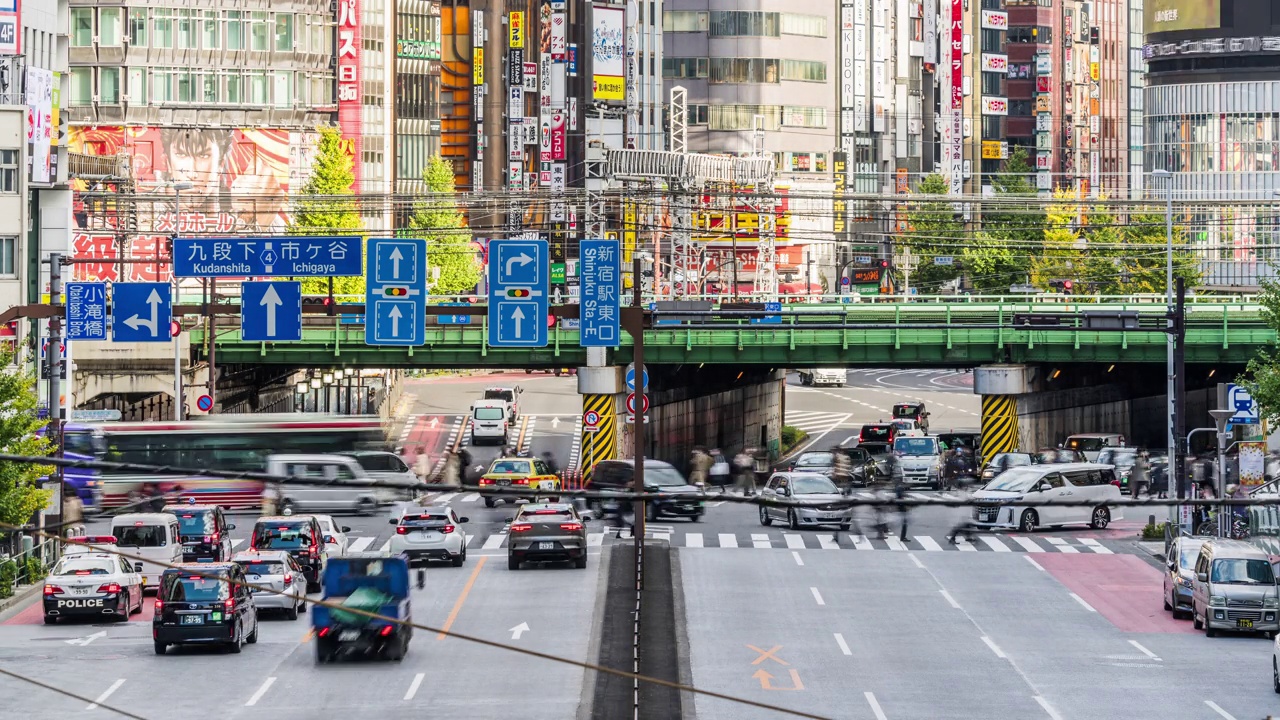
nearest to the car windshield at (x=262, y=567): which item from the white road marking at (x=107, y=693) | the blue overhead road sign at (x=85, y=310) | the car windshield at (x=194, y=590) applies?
the car windshield at (x=194, y=590)

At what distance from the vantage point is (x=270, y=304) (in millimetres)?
48719

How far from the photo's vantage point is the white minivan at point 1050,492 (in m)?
57.4

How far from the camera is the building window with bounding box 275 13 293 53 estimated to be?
124m

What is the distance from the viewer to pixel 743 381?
93500mm

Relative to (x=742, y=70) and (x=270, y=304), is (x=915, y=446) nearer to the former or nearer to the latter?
(x=270, y=304)

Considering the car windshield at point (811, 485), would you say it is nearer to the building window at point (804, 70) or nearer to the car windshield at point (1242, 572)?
the car windshield at point (1242, 572)

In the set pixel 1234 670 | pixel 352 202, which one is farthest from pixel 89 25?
pixel 1234 670

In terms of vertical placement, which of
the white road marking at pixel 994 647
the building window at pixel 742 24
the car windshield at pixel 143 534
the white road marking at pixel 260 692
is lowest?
the white road marking at pixel 994 647

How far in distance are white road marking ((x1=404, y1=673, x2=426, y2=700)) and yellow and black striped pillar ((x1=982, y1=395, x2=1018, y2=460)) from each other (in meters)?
46.5

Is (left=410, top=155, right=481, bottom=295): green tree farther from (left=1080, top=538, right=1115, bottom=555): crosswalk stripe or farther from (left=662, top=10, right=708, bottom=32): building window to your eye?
(left=1080, top=538, right=1115, bottom=555): crosswalk stripe

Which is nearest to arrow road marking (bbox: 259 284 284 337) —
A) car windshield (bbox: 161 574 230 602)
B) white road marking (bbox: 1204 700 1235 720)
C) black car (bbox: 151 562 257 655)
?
black car (bbox: 151 562 257 655)

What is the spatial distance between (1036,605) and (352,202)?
7819 cm

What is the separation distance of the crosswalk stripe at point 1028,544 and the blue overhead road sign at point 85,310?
Result: 83.8 ft

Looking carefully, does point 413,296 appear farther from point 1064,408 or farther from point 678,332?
point 1064,408
